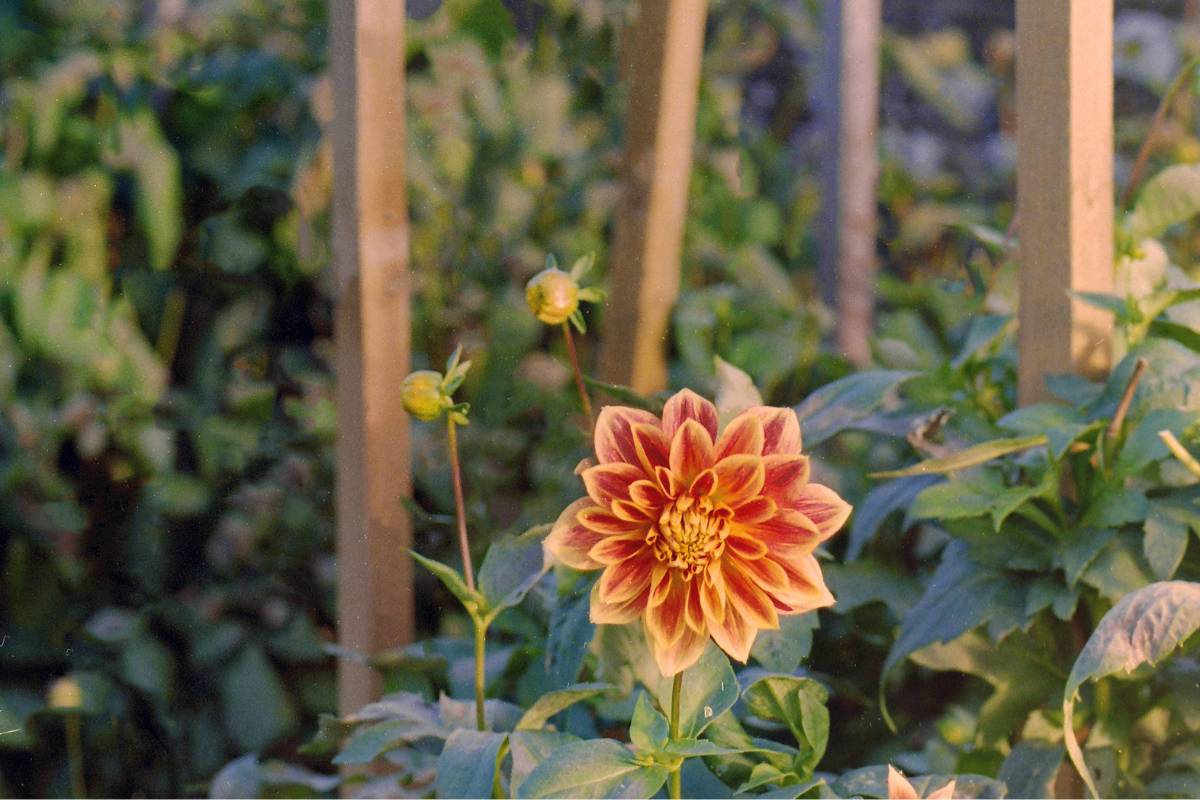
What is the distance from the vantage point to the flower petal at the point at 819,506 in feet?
1.85

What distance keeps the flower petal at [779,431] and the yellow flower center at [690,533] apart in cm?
5

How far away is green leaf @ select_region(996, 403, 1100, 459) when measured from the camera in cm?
81

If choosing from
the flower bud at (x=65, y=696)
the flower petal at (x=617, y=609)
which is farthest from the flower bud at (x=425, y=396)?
the flower bud at (x=65, y=696)

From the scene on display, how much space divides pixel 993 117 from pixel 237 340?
204 cm

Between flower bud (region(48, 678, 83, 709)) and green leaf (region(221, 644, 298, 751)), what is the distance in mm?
161

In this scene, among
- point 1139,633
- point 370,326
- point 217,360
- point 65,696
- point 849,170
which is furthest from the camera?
point 849,170

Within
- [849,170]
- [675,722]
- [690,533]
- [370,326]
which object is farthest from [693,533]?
[849,170]

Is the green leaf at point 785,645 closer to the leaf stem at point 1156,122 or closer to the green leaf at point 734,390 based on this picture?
the green leaf at point 734,390

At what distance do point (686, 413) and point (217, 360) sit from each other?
3.52 feet

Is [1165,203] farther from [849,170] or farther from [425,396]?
[849,170]

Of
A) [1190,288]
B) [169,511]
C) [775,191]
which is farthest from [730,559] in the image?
[775,191]

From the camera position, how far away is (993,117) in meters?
2.83

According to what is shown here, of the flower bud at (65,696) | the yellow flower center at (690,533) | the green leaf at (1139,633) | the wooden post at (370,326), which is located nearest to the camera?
the yellow flower center at (690,533)

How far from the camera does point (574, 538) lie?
1.85 ft
